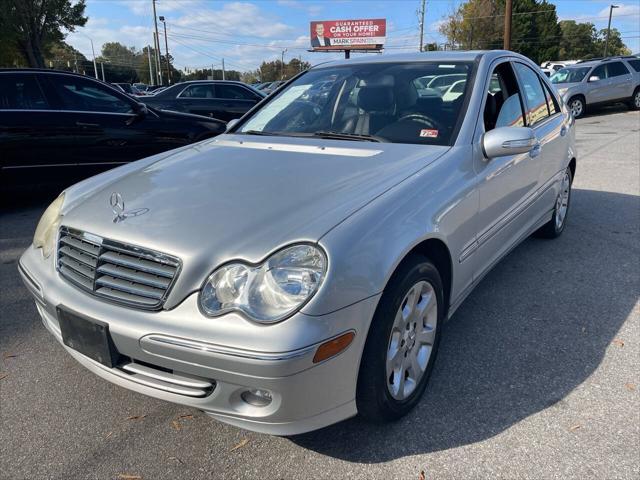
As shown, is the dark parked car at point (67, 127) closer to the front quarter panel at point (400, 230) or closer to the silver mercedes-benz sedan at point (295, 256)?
the silver mercedes-benz sedan at point (295, 256)

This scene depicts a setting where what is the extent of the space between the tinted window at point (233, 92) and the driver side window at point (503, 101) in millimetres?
9603

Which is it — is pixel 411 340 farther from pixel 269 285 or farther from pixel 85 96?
pixel 85 96

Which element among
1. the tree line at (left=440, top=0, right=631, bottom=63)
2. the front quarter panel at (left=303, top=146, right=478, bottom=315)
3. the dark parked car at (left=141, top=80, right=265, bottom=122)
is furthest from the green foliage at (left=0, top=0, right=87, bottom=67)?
the front quarter panel at (left=303, top=146, right=478, bottom=315)

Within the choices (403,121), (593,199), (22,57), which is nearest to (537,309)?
(403,121)

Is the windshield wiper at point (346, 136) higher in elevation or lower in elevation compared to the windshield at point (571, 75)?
lower

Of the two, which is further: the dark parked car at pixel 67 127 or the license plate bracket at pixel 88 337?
the dark parked car at pixel 67 127

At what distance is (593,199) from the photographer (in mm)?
6199

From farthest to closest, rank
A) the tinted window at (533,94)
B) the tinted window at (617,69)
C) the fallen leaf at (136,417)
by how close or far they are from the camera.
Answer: the tinted window at (617,69) → the tinted window at (533,94) → the fallen leaf at (136,417)

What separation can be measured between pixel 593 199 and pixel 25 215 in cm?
665

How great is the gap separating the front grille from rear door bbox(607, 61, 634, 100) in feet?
60.8

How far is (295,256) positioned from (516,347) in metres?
1.70

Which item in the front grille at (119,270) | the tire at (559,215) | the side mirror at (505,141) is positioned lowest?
the tire at (559,215)

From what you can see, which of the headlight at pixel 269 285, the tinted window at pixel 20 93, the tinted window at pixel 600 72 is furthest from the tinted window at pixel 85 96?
the tinted window at pixel 600 72

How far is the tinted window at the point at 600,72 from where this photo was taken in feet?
53.5
